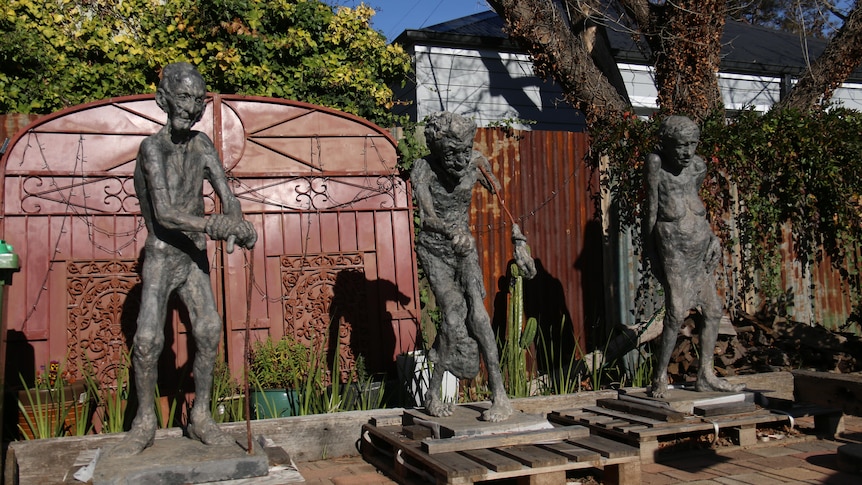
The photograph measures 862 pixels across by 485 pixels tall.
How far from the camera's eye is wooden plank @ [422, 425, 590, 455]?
173 inches

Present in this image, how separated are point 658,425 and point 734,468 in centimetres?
51

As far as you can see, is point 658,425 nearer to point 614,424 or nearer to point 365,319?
point 614,424

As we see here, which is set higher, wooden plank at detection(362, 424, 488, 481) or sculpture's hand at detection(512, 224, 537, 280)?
sculpture's hand at detection(512, 224, 537, 280)

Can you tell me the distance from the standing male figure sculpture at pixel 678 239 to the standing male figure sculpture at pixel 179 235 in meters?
2.94

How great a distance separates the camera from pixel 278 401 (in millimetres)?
5883

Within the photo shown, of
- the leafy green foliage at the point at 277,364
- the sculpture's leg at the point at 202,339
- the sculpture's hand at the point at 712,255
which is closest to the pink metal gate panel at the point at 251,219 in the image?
the leafy green foliage at the point at 277,364

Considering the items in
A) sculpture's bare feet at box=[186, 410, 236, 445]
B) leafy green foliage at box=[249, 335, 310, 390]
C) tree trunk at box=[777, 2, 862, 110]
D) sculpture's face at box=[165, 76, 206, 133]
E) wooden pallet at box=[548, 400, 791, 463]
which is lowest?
wooden pallet at box=[548, 400, 791, 463]

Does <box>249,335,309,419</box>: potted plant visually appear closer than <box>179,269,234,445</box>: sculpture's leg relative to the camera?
No

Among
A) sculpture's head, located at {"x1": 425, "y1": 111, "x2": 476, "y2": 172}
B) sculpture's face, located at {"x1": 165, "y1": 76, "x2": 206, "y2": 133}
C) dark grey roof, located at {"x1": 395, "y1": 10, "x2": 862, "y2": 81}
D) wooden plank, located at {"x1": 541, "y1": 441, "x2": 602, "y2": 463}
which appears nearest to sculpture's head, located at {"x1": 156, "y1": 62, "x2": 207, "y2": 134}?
sculpture's face, located at {"x1": 165, "y1": 76, "x2": 206, "y2": 133}

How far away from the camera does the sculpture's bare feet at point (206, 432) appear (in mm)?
4328

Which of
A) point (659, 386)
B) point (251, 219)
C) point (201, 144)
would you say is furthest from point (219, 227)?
point (659, 386)

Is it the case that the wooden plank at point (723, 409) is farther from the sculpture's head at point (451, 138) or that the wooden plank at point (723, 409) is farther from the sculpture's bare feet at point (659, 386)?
the sculpture's head at point (451, 138)

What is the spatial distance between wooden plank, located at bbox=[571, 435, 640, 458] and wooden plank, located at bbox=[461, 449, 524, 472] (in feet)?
1.76

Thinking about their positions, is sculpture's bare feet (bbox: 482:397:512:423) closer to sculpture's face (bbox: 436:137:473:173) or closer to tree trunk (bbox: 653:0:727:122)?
sculpture's face (bbox: 436:137:473:173)
